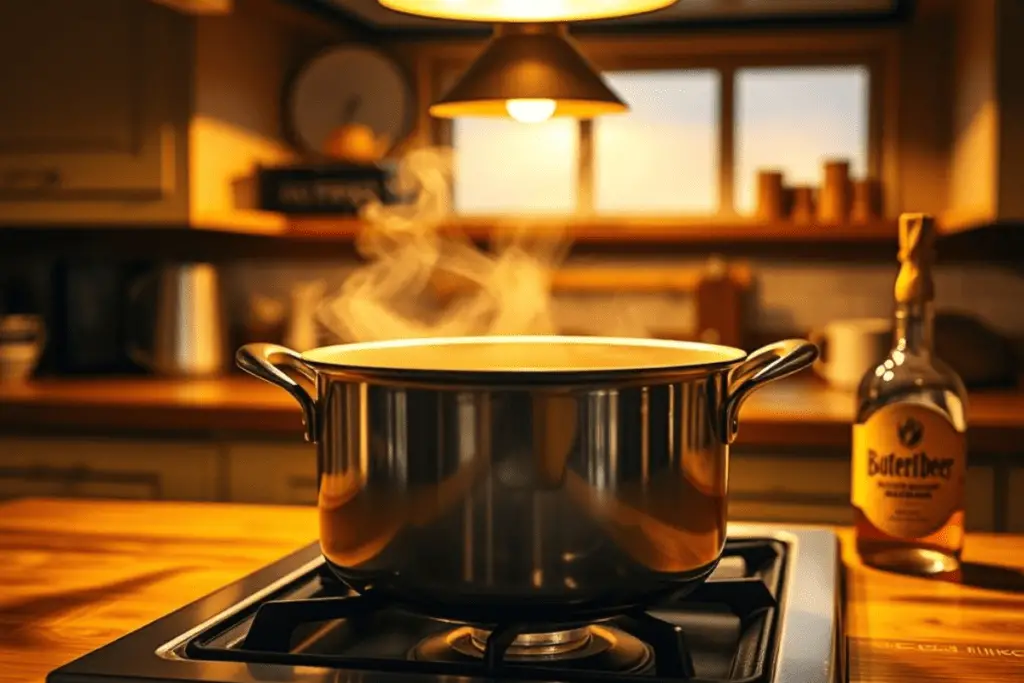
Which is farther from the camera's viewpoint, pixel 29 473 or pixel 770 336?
pixel 770 336

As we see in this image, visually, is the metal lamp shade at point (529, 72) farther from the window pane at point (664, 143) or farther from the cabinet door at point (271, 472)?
the window pane at point (664, 143)

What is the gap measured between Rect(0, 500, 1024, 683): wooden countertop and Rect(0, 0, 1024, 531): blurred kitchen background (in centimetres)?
126

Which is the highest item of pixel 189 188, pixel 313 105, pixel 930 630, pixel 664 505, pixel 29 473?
pixel 313 105

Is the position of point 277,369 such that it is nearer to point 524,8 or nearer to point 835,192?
point 524,8

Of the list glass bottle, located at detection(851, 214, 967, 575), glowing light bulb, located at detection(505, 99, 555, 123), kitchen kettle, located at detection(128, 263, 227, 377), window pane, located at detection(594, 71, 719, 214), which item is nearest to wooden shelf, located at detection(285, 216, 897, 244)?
window pane, located at detection(594, 71, 719, 214)

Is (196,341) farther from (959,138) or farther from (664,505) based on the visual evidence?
(664,505)

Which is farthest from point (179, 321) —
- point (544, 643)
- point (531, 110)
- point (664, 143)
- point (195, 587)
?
point (544, 643)

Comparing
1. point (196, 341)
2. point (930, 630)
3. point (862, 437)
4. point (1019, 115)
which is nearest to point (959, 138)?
point (1019, 115)

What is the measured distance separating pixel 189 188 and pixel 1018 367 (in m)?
1.95

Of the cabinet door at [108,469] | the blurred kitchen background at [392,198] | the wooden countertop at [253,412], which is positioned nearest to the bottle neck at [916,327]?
the wooden countertop at [253,412]

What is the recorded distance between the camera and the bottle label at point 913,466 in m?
0.95

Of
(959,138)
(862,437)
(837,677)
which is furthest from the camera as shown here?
(959,138)

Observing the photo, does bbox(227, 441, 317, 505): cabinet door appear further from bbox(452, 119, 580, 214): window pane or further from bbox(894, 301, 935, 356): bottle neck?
bbox(894, 301, 935, 356): bottle neck

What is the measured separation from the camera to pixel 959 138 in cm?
279
